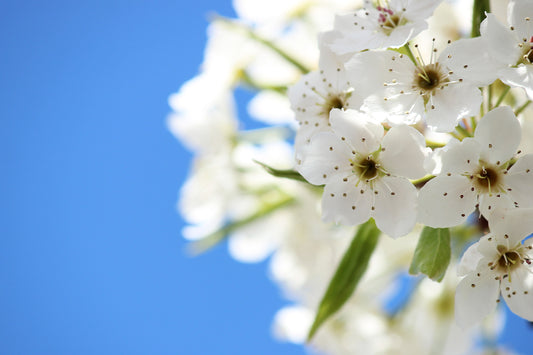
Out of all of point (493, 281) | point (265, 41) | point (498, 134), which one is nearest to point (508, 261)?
point (493, 281)

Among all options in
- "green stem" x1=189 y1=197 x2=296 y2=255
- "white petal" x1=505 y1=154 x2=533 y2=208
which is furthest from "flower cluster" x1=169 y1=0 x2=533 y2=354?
"green stem" x1=189 y1=197 x2=296 y2=255

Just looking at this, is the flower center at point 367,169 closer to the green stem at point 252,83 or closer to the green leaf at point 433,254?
the green leaf at point 433,254

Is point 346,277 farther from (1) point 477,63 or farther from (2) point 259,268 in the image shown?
(2) point 259,268

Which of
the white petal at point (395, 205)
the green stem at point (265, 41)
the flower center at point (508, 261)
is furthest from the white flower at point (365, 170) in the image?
the green stem at point (265, 41)

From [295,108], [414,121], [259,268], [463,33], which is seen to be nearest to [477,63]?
[414,121]

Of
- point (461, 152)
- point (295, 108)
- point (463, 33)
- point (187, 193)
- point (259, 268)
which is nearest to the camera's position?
point (461, 152)

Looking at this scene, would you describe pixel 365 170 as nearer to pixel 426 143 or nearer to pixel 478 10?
pixel 426 143
